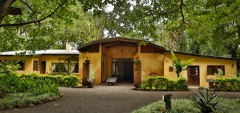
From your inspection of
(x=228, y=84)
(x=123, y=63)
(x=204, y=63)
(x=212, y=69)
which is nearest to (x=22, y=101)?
(x=228, y=84)

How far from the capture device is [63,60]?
22.9 m

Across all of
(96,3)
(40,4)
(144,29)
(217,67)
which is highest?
(40,4)

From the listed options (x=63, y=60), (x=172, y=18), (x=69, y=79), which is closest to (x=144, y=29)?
(x=172, y=18)

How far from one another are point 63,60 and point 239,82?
16.1 m

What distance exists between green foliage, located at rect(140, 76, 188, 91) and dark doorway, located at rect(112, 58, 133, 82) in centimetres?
666

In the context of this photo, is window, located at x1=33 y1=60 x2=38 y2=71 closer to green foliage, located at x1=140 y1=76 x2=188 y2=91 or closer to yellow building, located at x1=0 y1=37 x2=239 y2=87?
yellow building, located at x1=0 y1=37 x2=239 y2=87

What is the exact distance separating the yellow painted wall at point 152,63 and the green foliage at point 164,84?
376 centimetres

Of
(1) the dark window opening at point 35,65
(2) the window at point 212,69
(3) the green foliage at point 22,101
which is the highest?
(1) the dark window opening at point 35,65

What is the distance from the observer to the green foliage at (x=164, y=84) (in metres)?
16.1

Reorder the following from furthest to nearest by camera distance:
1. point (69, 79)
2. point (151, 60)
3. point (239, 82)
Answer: point (151, 60) → point (69, 79) → point (239, 82)

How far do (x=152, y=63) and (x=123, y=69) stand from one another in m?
3.98

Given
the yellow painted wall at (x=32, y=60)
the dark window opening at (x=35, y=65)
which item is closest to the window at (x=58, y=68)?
the yellow painted wall at (x=32, y=60)

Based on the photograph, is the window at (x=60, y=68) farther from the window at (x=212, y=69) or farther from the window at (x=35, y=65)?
the window at (x=212, y=69)

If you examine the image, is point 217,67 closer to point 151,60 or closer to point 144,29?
point 151,60
